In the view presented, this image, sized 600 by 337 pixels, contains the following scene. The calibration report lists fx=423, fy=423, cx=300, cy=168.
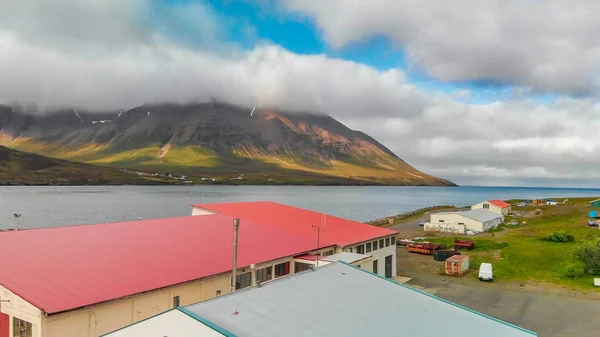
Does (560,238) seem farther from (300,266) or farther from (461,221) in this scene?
(300,266)

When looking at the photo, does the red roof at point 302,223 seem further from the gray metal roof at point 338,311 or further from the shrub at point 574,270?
the shrub at point 574,270

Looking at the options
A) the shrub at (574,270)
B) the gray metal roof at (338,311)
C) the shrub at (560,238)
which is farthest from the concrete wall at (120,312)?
the shrub at (560,238)

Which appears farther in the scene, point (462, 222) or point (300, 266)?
point (462, 222)

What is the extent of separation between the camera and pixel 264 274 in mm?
31828

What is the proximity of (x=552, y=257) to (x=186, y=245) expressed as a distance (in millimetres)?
54330

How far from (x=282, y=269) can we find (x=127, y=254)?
39.5ft

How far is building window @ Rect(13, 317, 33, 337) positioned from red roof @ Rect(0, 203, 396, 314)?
1557 millimetres

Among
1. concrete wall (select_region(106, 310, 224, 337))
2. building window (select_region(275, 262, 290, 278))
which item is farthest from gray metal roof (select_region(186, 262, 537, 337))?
building window (select_region(275, 262, 290, 278))

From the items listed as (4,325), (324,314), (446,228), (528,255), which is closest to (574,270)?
(528,255)

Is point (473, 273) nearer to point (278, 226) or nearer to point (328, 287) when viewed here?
point (278, 226)

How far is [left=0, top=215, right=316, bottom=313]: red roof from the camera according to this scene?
68.0 ft

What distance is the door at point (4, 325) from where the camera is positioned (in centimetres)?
2039

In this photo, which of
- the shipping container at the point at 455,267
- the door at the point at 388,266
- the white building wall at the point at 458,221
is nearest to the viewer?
the door at the point at 388,266

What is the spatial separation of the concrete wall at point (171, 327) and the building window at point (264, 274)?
16.2 m
